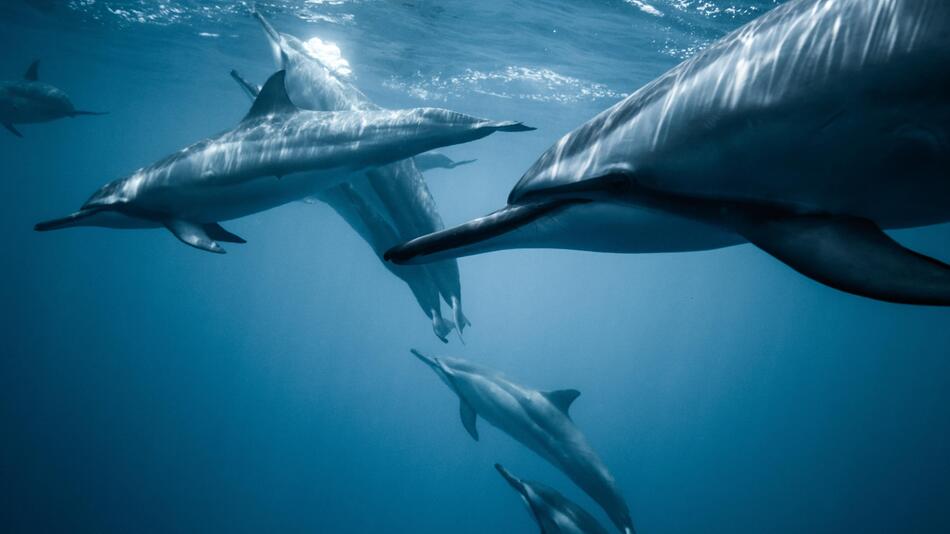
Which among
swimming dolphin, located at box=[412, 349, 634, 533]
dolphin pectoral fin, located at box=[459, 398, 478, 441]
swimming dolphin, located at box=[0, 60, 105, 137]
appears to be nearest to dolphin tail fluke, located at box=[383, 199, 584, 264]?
swimming dolphin, located at box=[412, 349, 634, 533]

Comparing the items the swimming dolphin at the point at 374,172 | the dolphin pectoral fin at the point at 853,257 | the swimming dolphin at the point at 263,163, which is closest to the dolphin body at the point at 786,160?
Result: the dolphin pectoral fin at the point at 853,257

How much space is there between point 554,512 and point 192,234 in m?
5.62

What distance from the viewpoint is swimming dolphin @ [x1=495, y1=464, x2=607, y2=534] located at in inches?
252

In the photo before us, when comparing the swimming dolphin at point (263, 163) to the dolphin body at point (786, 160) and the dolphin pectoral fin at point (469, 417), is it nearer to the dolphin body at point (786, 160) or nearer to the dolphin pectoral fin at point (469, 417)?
the dolphin body at point (786, 160)

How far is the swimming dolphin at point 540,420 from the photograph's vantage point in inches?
316

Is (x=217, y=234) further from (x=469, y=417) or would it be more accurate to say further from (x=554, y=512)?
(x=469, y=417)

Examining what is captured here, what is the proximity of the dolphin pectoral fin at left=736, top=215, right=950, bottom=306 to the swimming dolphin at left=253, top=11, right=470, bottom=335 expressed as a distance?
5.01 meters

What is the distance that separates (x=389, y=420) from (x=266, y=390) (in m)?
11.7

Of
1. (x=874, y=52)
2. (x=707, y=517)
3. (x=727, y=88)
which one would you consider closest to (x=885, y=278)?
(x=874, y=52)

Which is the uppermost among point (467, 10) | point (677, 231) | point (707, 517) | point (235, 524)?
point (467, 10)

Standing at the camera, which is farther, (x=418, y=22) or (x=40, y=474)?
(x=40, y=474)

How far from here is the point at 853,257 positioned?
1538 millimetres

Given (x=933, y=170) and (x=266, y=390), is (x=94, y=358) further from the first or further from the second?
(x=933, y=170)

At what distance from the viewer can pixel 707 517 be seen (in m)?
30.8
